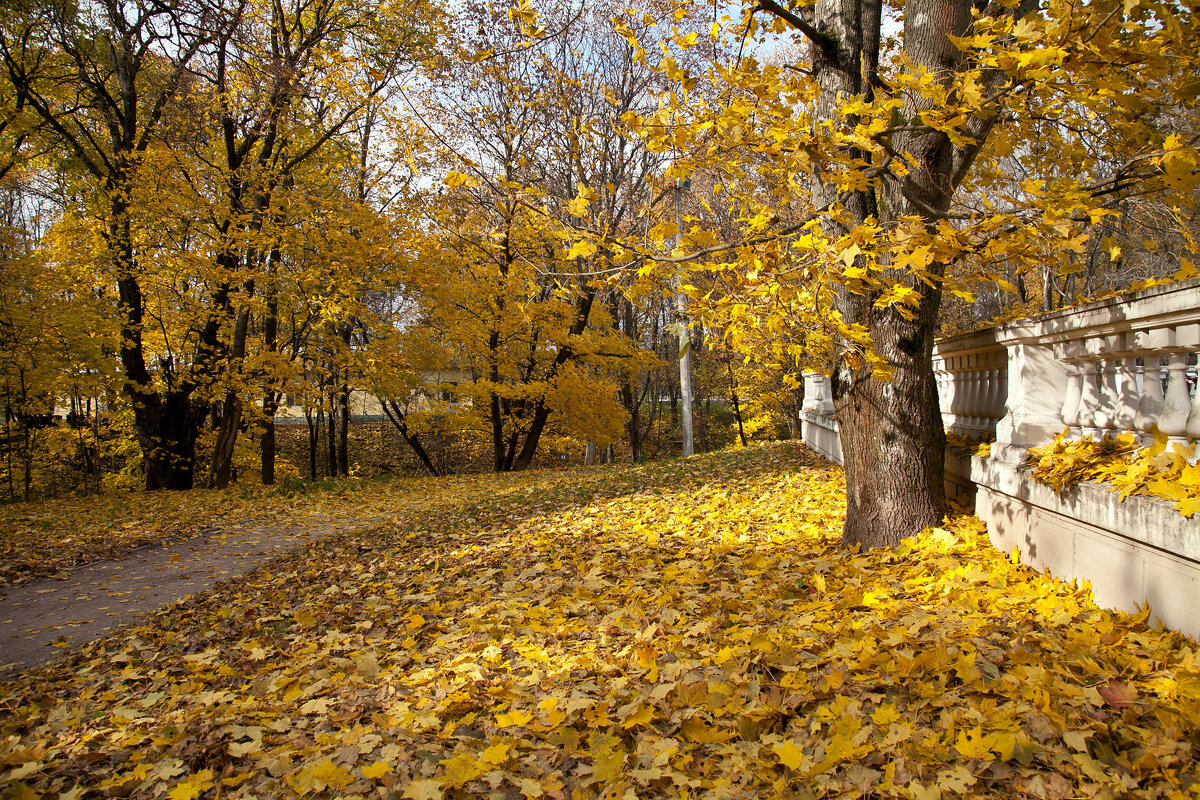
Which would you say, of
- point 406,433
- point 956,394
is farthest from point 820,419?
point 406,433

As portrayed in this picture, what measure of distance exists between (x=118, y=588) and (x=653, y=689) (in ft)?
18.7

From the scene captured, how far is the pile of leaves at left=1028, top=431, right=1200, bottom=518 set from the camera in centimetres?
233

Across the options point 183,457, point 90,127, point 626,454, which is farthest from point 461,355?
point 626,454

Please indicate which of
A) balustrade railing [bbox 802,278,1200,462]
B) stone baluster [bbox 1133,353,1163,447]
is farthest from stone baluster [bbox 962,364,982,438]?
stone baluster [bbox 1133,353,1163,447]

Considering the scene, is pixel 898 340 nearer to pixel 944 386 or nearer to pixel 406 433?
pixel 944 386

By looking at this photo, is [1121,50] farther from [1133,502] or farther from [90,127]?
[90,127]

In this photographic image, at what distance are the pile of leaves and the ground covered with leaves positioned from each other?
52 centimetres

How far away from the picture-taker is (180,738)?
273 cm

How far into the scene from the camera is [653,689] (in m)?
2.62

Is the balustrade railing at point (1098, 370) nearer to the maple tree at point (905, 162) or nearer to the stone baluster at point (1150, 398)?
the stone baluster at point (1150, 398)

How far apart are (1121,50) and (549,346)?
13.1 m

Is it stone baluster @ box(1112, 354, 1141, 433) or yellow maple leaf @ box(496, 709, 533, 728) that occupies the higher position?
stone baluster @ box(1112, 354, 1141, 433)

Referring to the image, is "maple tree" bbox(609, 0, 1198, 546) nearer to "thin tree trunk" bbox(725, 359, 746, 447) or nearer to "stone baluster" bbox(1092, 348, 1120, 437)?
"stone baluster" bbox(1092, 348, 1120, 437)

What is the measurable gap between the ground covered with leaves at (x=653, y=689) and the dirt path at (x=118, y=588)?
50 centimetres
